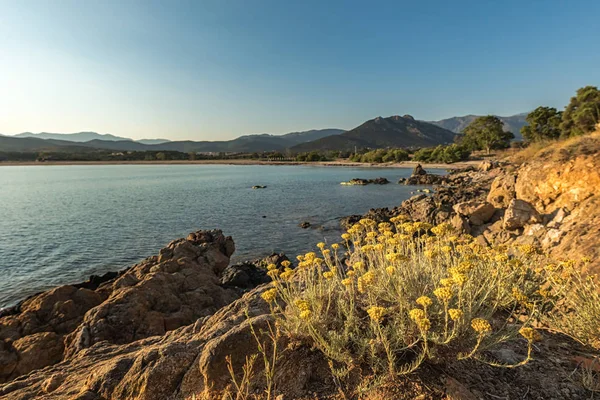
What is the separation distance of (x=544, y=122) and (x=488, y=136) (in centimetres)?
3053

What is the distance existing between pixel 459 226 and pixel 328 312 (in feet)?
37.0

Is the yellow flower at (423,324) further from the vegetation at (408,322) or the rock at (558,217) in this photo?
the rock at (558,217)

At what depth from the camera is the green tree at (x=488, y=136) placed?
95.2 meters

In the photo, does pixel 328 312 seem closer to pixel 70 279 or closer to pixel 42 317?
pixel 42 317

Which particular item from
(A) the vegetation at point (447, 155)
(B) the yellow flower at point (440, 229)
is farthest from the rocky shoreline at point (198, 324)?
(A) the vegetation at point (447, 155)

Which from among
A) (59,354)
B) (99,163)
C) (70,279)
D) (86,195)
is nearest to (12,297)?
(70,279)

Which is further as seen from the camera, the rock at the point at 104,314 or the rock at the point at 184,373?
the rock at the point at 104,314

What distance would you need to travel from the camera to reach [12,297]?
457 inches

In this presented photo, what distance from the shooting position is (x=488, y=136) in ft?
314

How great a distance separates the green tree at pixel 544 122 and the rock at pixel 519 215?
65.8m

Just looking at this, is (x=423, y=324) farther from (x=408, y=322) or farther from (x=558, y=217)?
(x=558, y=217)

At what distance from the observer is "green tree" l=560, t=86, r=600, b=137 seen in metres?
41.6

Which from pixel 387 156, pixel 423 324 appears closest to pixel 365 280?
pixel 423 324

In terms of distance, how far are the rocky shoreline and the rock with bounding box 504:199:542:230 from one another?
3cm
